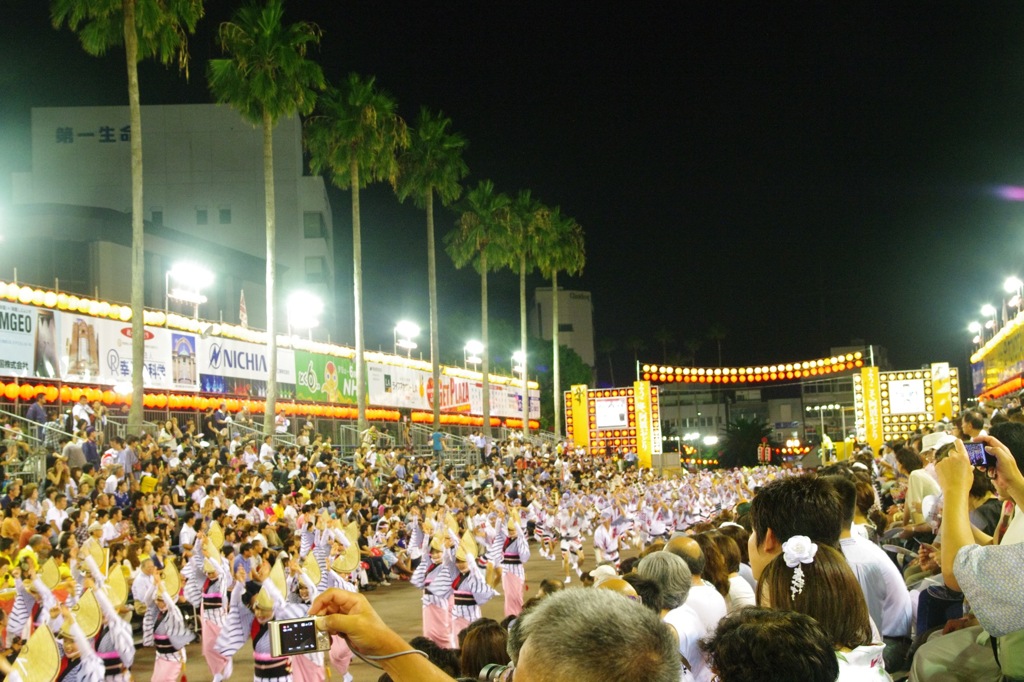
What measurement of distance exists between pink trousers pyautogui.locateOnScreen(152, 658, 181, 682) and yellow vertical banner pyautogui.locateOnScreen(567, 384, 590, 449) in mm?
39579

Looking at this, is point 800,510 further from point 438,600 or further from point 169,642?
point 438,600

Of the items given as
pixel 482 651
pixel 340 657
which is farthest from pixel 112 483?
pixel 482 651

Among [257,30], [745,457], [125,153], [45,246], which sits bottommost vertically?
[745,457]

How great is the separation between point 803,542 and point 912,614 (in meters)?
2.12

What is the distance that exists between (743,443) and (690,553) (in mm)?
66542

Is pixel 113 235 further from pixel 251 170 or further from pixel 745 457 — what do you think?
pixel 745 457

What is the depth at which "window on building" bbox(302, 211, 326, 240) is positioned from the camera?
55.5m

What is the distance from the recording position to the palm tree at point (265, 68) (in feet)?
89.5

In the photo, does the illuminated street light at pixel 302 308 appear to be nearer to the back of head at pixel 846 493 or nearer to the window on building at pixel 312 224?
the window on building at pixel 312 224

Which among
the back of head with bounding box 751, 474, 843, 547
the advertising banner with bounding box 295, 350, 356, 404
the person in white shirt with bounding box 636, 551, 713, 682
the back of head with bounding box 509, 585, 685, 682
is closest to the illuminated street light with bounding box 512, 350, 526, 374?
the advertising banner with bounding box 295, 350, 356, 404

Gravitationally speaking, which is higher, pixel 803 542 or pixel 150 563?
pixel 803 542

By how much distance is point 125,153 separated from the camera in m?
51.4

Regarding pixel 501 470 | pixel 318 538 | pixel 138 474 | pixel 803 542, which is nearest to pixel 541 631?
pixel 803 542

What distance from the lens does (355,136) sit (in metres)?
34.0
